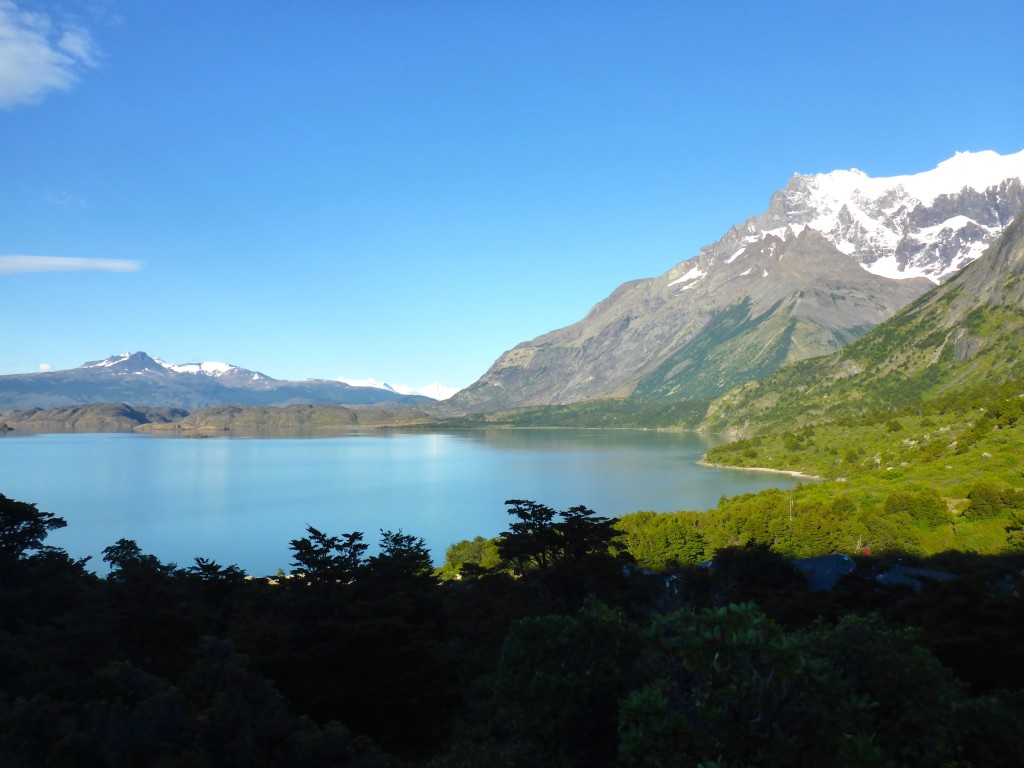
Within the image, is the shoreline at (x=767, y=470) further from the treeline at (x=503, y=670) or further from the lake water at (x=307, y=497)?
the treeline at (x=503, y=670)

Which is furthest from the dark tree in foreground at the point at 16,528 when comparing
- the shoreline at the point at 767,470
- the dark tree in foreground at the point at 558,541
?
the shoreline at the point at 767,470

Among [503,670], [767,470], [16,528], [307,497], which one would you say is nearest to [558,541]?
[503,670]

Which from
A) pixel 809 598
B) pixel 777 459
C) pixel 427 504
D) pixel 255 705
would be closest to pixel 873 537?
pixel 809 598

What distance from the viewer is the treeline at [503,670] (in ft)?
43.3

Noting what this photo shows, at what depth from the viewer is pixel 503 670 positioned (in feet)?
59.4

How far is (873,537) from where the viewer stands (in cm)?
6562

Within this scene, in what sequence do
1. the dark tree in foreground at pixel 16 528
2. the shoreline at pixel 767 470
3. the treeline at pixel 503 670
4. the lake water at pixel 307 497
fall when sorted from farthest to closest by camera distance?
the shoreline at pixel 767 470 < the lake water at pixel 307 497 < the dark tree in foreground at pixel 16 528 < the treeline at pixel 503 670

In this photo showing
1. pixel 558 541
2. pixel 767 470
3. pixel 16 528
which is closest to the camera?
pixel 16 528

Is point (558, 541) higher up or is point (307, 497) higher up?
point (558, 541)

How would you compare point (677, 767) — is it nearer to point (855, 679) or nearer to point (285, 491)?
point (855, 679)

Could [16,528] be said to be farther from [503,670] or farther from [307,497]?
[307,497]

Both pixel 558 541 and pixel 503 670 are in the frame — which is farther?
pixel 558 541

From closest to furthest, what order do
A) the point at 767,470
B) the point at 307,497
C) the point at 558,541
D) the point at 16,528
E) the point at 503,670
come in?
the point at 503,670
the point at 16,528
the point at 558,541
the point at 307,497
the point at 767,470

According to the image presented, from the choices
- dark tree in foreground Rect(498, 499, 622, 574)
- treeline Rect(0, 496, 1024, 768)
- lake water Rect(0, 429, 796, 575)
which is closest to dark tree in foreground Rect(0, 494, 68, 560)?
treeline Rect(0, 496, 1024, 768)
